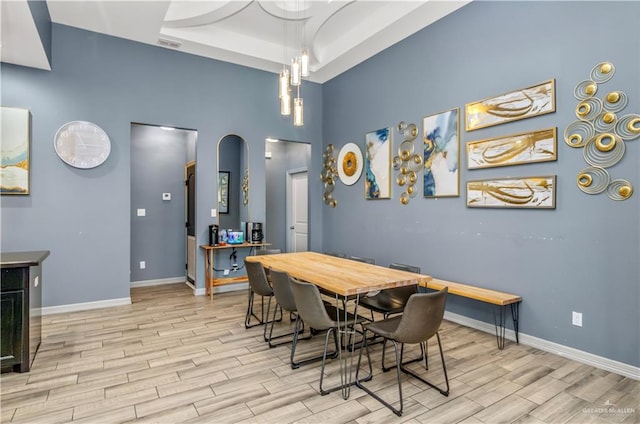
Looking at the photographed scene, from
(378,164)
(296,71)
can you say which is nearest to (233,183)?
(378,164)

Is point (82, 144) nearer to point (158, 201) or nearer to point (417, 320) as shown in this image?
point (158, 201)

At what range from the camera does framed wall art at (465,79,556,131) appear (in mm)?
3078

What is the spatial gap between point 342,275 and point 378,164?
2.56 metres

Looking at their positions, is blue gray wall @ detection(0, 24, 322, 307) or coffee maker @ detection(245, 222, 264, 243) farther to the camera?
coffee maker @ detection(245, 222, 264, 243)

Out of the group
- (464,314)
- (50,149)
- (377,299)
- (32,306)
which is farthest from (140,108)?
(464,314)

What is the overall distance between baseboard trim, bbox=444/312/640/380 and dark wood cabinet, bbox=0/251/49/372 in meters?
3.97

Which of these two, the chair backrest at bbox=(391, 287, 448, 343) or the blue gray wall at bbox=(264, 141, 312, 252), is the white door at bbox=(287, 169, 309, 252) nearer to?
the blue gray wall at bbox=(264, 141, 312, 252)

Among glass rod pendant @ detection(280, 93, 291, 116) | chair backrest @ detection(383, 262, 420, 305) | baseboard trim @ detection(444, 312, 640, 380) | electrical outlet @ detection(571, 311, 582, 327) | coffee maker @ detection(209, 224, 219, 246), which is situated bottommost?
baseboard trim @ detection(444, 312, 640, 380)

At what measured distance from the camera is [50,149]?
13.4ft

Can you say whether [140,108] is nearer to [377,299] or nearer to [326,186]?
[326,186]

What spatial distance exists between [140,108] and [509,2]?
4422 mm

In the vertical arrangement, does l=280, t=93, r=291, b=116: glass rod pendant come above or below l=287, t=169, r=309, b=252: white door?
above

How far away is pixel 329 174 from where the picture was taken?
19.6ft

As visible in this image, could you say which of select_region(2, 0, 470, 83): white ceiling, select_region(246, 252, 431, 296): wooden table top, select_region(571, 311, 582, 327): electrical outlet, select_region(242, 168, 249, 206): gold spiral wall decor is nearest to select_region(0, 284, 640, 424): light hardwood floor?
select_region(571, 311, 582, 327): electrical outlet
